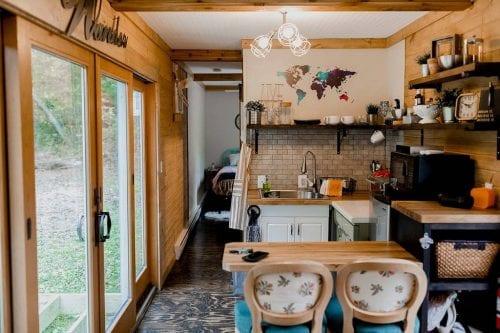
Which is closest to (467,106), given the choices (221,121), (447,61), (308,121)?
(447,61)

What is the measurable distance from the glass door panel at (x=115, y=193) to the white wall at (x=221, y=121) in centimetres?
726

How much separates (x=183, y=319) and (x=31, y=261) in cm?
225

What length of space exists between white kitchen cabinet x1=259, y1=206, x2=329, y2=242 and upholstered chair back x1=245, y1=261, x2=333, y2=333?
2497mm

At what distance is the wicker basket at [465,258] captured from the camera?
2666 millimetres

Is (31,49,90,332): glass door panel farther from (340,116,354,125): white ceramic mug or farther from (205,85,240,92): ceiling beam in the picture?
(205,85,240,92): ceiling beam

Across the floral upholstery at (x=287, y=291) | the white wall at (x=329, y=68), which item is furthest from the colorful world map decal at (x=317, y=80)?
the floral upholstery at (x=287, y=291)

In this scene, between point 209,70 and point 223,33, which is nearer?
point 223,33

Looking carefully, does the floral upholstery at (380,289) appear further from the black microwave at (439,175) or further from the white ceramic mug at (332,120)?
the white ceramic mug at (332,120)

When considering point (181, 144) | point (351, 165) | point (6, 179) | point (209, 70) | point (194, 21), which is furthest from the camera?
point (209, 70)

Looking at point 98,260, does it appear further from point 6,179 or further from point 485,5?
point 485,5

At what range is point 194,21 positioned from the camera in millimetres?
4215

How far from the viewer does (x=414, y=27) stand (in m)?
4.34

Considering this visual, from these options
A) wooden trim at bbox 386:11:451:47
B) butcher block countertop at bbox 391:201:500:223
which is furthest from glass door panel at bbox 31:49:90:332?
wooden trim at bbox 386:11:451:47

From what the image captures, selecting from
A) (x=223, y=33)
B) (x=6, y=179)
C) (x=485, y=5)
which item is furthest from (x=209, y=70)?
(x=6, y=179)
